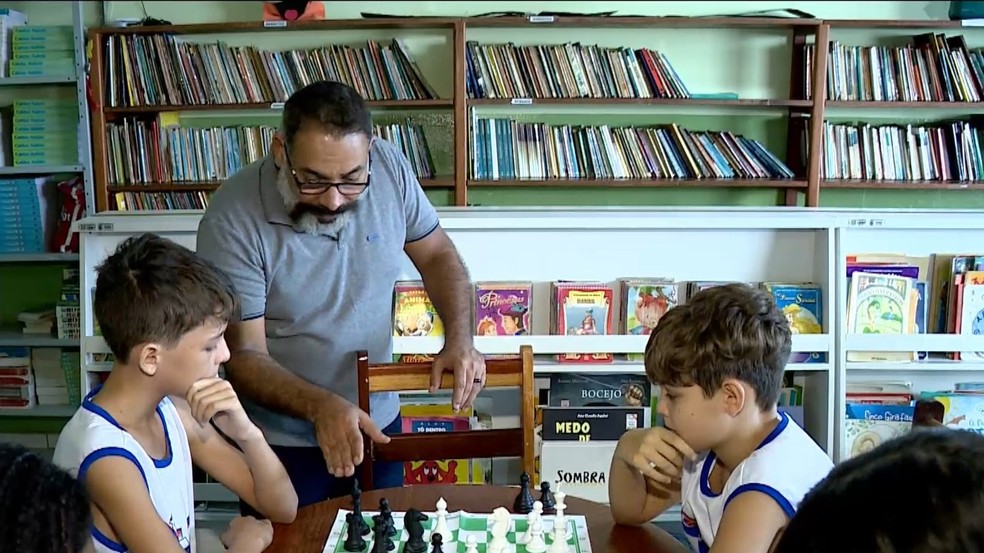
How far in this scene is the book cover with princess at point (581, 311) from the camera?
298 cm

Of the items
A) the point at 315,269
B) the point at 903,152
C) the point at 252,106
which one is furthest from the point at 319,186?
the point at 903,152

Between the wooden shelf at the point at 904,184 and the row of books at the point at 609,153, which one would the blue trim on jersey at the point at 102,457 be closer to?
the row of books at the point at 609,153

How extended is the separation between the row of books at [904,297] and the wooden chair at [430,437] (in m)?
1.69

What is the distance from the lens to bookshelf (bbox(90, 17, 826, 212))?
12.1ft

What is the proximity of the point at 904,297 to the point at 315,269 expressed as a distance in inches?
88.0

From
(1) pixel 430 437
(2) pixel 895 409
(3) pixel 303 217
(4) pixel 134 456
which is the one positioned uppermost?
(3) pixel 303 217

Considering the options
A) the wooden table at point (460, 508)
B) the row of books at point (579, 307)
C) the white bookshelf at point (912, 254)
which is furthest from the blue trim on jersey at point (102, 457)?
the white bookshelf at point (912, 254)

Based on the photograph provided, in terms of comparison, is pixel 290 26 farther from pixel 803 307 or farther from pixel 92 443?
pixel 92 443

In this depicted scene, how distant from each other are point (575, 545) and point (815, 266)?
199 centimetres

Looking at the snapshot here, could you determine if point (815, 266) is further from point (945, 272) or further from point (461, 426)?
point (461, 426)

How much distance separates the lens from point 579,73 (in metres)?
3.78

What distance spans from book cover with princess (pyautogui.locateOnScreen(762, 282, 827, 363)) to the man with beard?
1392 millimetres

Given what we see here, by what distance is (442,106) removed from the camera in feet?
Result: 12.6

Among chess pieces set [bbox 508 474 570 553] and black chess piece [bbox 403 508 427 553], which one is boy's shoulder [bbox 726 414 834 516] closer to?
chess pieces set [bbox 508 474 570 553]
